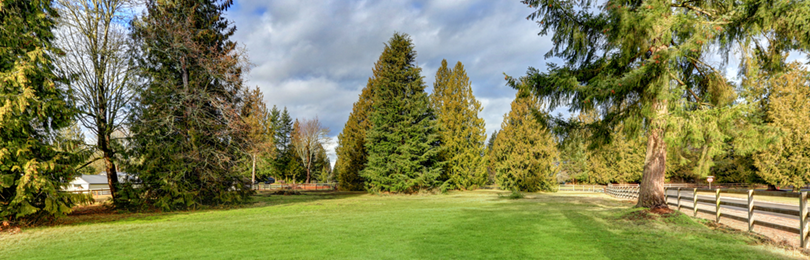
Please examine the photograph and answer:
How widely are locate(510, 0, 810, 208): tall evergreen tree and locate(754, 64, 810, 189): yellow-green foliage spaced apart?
1804 centimetres

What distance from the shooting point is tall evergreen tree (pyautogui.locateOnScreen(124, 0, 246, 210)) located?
14680mm

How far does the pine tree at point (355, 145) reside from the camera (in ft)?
107

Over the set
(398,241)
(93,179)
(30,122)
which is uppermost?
(30,122)

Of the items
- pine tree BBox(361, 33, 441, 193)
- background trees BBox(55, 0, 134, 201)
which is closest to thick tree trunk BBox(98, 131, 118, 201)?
background trees BBox(55, 0, 134, 201)

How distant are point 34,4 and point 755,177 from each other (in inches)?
1672

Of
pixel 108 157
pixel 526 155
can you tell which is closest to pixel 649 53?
pixel 108 157

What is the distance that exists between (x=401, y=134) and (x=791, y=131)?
24830 millimetres

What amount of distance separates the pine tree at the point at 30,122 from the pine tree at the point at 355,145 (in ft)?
69.8

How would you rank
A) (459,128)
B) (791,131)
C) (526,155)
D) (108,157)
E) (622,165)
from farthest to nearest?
(622,165)
(459,128)
(526,155)
(791,131)
(108,157)

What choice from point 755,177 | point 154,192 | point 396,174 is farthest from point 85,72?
point 755,177

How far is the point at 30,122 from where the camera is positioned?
10.6 metres

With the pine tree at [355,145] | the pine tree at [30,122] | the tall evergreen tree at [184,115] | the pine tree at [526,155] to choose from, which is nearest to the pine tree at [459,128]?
the pine tree at [526,155]

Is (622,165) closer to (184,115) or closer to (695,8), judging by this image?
(695,8)

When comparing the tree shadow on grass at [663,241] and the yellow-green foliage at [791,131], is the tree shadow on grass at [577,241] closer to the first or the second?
the tree shadow on grass at [663,241]
